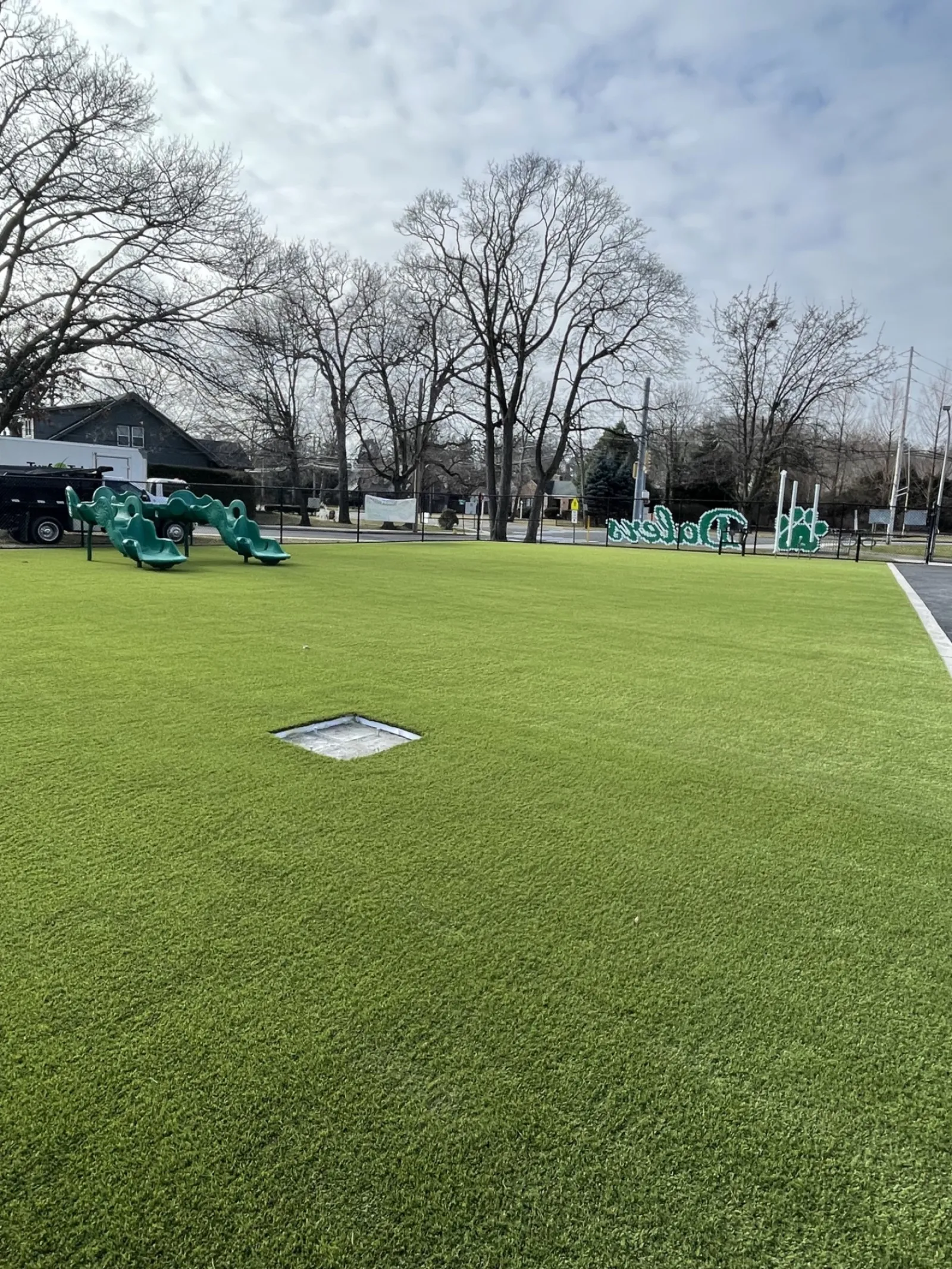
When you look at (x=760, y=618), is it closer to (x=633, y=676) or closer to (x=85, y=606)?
(x=633, y=676)

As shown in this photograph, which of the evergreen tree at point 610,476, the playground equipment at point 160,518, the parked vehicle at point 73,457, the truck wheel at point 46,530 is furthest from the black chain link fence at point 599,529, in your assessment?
the evergreen tree at point 610,476

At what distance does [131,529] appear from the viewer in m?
14.2

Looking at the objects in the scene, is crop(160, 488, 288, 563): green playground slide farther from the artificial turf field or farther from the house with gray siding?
the house with gray siding

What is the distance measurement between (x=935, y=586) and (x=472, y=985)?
1783 cm

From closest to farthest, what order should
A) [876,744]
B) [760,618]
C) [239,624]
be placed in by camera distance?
[876,744] < [239,624] < [760,618]

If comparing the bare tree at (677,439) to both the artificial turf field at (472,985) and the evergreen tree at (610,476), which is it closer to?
the evergreen tree at (610,476)

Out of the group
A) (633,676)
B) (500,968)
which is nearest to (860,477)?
(633,676)

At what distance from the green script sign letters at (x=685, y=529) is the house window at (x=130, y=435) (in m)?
28.4

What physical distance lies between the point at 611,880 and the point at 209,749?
2.31 meters

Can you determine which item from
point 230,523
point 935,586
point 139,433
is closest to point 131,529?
point 230,523

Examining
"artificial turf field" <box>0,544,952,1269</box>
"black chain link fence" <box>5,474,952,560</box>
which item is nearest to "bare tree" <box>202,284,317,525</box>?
"black chain link fence" <box>5,474,952,560</box>

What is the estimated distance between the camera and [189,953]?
7.68ft

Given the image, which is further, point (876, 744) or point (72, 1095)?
point (876, 744)

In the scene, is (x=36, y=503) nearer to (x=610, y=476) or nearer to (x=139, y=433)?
(x=139, y=433)
